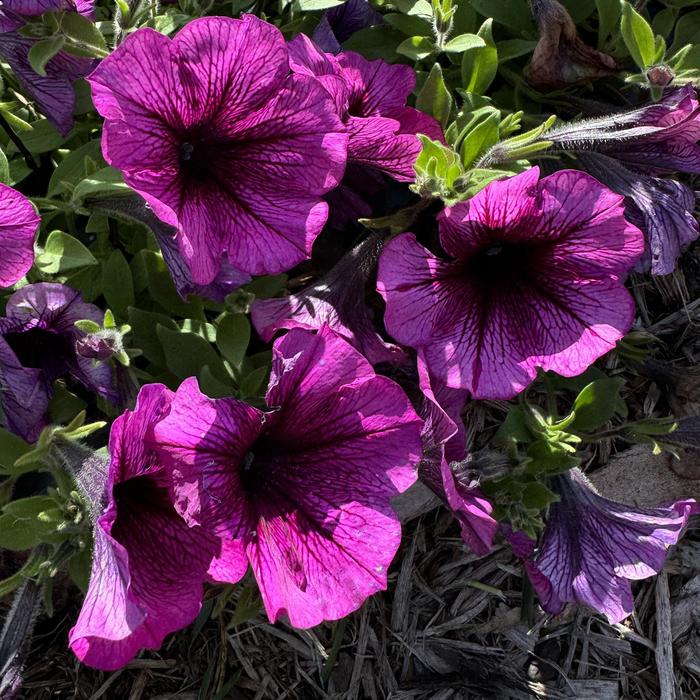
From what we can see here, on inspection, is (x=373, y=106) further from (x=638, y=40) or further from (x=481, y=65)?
(x=638, y=40)

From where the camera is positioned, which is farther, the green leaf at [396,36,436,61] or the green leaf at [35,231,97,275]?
Result: the green leaf at [396,36,436,61]

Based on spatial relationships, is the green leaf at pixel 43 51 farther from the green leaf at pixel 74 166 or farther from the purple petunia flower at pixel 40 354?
the purple petunia flower at pixel 40 354

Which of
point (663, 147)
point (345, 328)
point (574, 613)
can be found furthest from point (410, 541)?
point (663, 147)

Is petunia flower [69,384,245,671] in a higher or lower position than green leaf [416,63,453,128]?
lower

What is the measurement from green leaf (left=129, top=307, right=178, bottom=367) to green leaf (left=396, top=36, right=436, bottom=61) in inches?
33.9

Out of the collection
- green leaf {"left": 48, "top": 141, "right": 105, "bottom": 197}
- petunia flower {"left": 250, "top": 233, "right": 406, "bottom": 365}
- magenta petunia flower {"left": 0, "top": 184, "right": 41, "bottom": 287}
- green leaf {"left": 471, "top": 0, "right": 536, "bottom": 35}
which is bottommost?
petunia flower {"left": 250, "top": 233, "right": 406, "bottom": 365}

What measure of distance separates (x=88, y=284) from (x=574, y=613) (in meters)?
1.59

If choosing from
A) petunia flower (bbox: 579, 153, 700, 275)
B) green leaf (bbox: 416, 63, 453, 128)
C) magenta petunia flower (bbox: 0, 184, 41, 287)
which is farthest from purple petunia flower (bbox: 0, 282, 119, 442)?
petunia flower (bbox: 579, 153, 700, 275)

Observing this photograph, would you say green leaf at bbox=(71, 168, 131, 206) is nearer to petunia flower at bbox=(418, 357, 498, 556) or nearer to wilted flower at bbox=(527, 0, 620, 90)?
petunia flower at bbox=(418, 357, 498, 556)

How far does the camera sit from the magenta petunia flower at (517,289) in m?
1.72

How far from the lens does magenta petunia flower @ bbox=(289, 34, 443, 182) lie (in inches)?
67.3

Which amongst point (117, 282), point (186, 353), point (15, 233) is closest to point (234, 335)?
point (186, 353)

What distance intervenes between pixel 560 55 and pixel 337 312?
0.87m

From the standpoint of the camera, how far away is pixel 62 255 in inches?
71.3
